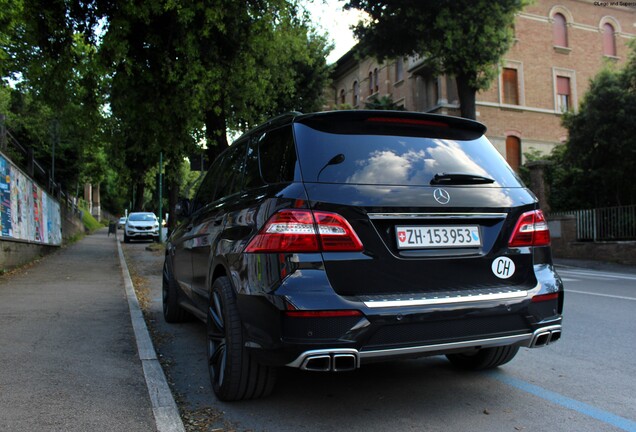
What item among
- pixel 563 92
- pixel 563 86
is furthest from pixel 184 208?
pixel 563 86

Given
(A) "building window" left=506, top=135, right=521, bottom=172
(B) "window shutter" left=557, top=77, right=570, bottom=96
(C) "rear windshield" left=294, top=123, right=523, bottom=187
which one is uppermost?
(B) "window shutter" left=557, top=77, right=570, bottom=96

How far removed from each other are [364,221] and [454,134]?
1.16 m

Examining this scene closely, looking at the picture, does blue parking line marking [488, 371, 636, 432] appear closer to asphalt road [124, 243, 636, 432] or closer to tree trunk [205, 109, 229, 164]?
asphalt road [124, 243, 636, 432]

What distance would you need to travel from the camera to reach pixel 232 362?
3.34 metres

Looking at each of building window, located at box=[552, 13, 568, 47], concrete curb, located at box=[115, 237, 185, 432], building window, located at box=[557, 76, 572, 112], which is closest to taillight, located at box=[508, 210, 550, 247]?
concrete curb, located at box=[115, 237, 185, 432]

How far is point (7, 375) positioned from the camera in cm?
414

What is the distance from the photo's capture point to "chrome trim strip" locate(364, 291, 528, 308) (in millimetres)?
2939

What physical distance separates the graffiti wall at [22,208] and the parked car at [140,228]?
7.79 meters

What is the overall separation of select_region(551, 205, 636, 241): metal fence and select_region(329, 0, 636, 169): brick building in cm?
1044

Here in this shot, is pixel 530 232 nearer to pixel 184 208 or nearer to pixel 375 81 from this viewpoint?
pixel 184 208

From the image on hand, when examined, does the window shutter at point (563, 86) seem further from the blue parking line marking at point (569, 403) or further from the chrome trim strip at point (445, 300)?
the chrome trim strip at point (445, 300)

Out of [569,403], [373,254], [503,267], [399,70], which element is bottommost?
[569,403]

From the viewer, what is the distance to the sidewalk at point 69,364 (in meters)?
3.34

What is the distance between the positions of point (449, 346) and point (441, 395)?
904 millimetres
